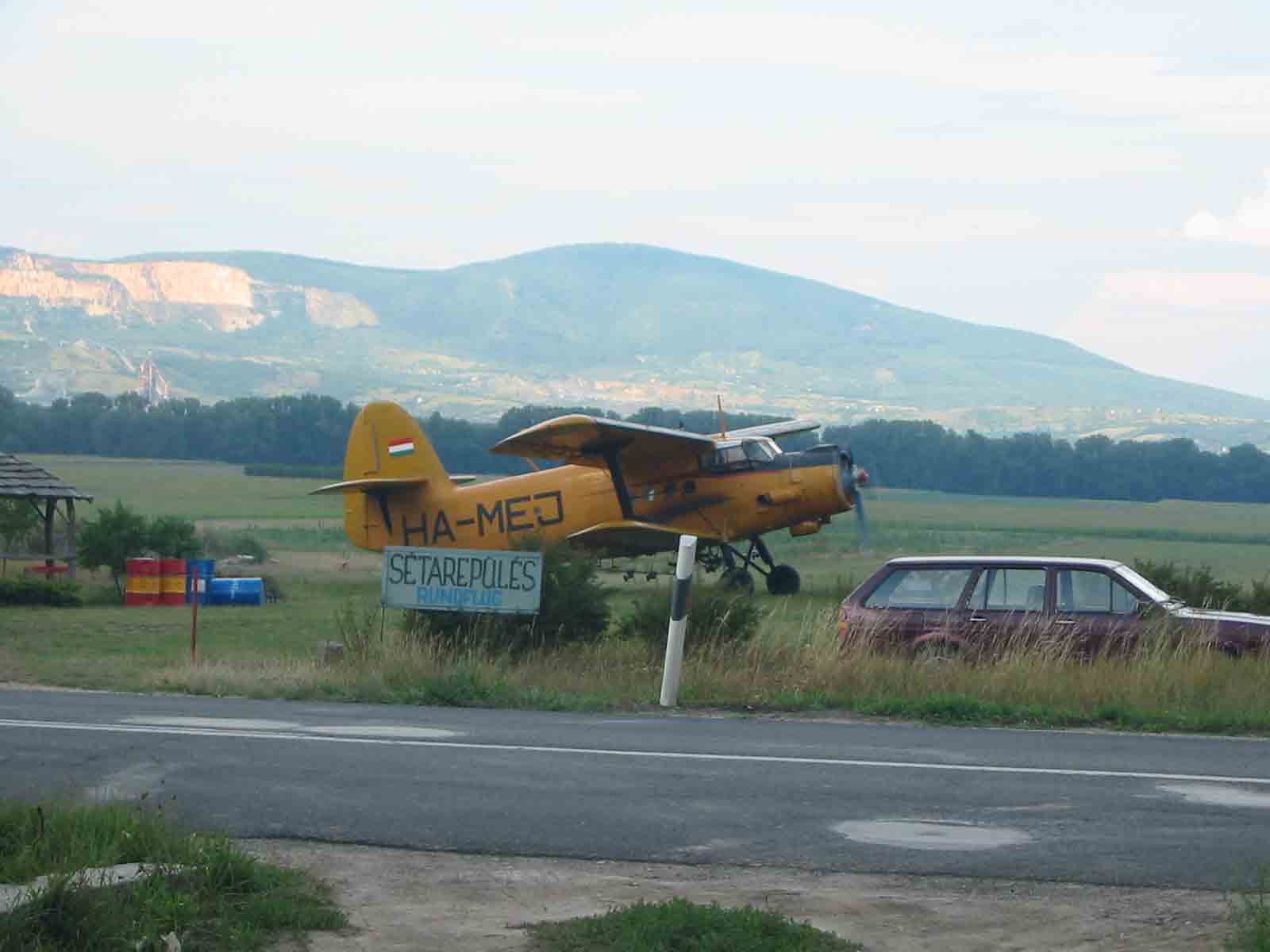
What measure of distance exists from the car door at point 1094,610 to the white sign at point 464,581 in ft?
14.4

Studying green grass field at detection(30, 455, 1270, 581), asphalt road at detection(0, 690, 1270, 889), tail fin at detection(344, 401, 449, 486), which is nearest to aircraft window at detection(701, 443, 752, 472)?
green grass field at detection(30, 455, 1270, 581)

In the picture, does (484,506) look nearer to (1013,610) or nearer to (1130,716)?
(1013,610)

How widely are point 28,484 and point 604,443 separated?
17.4 meters

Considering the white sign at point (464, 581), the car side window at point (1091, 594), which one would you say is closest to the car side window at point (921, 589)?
the car side window at point (1091, 594)

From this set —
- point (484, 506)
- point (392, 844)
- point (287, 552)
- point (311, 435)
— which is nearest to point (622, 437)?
point (484, 506)

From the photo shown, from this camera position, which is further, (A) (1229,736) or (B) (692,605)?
(B) (692,605)

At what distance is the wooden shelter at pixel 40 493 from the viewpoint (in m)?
41.2

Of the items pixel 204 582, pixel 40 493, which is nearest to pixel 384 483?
pixel 204 582

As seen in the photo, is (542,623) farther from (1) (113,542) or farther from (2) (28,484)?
(2) (28,484)

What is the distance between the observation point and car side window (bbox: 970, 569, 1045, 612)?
47.0 ft

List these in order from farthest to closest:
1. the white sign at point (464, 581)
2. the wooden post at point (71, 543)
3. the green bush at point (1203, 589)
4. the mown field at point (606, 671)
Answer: the wooden post at point (71, 543), the green bush at point (1203, 589), the white sign at point (464, 581), the mown field at point (606, 671)

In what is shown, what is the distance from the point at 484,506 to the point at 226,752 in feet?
77.8

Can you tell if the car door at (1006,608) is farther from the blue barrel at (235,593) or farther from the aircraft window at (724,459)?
the blue barrel at (235,593)

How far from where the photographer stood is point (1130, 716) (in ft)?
38.2
